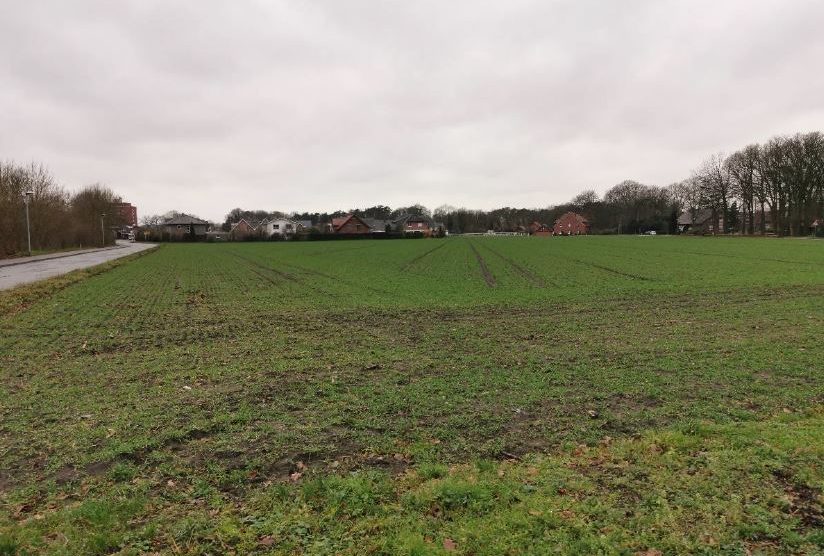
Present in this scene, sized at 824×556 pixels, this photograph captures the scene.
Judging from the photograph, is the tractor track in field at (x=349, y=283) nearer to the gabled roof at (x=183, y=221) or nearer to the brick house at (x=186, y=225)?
the brick house at (x=186, y=225)

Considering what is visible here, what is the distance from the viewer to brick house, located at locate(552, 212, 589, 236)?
151m

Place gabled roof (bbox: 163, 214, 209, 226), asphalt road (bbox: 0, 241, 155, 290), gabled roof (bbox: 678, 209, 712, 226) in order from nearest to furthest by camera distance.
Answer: asphalt road (bbox: 0, 241, 155, 290) → gabled roof (bbox: 678, 209, 712, 226) → gabled roof (bbox: 163, 214, 209, 226)

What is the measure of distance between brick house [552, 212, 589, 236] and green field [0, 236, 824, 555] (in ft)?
478

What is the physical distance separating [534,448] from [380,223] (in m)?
152

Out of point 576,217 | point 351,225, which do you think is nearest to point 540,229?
point 576,217

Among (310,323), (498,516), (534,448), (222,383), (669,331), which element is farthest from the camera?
(310,323)

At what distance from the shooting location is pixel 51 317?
13.2m

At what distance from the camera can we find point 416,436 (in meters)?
5.26

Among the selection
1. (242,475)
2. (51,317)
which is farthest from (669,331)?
(51,317)

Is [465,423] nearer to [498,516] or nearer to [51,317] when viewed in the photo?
[498,516]

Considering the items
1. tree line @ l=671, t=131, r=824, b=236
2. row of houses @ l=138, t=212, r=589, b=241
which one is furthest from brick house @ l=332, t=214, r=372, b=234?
tree line @ l=671, t=131, r=824, b=236

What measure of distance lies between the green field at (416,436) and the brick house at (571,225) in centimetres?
14569

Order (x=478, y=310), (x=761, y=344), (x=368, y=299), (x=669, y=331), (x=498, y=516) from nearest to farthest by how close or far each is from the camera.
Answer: (x=498, y=516) → (x=761, y=344) → (x=669, y=331) → (x=478, y=310) → (x=368, y=299)

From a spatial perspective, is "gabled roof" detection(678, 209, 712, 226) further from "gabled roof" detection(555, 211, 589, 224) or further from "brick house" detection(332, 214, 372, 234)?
"brick house" detection(332, 214, 372, 234)
